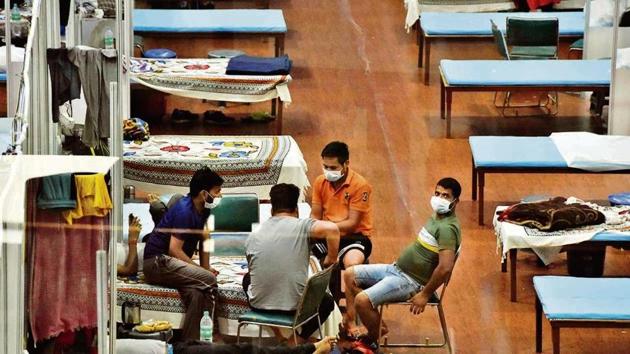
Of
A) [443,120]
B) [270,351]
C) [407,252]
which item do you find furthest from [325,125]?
[270,351]

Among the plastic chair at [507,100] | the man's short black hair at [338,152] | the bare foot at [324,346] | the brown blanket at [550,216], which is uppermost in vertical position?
the plastic chair at [507,100]

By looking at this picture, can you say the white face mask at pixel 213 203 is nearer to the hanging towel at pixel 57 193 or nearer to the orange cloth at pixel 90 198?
the orange cloth at pixel 90 198

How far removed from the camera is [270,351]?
838cm

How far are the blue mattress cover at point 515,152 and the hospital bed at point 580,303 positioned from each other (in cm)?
178

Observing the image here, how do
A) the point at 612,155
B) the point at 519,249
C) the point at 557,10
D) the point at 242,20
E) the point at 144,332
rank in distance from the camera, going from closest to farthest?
the point at 144,332 < the point at 519,249 < the point at 612,155 < the point at 242,20 < the point at 557,10

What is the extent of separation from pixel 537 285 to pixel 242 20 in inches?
219

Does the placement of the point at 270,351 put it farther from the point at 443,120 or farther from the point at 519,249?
the point at 443,120

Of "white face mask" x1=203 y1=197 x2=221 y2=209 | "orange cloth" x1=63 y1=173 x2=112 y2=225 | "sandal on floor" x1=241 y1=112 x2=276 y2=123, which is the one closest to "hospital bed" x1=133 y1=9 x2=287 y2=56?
"sandal on floor" x1=241 y1=112 x2=276 y2=123

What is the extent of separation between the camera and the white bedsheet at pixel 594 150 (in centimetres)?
1141

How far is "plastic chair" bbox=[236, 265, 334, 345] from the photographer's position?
9.05m

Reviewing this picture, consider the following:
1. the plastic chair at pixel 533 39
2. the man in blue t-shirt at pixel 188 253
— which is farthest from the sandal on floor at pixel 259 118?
the man in blue t-shirt at pixel 188 253

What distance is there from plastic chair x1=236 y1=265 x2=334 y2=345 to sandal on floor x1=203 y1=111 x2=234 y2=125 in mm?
4316

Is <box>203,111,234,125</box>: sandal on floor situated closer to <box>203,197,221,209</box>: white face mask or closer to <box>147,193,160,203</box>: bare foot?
<box>147,193,160,203</box>: bare foot

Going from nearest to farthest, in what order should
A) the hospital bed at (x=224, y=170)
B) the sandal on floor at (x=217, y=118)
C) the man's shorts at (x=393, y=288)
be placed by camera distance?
1. the man's shorts at (x=393, y=288)
2. the hospital bed at (x=224, y=170)
3. the sandal on floor at (x=217, y=118)
